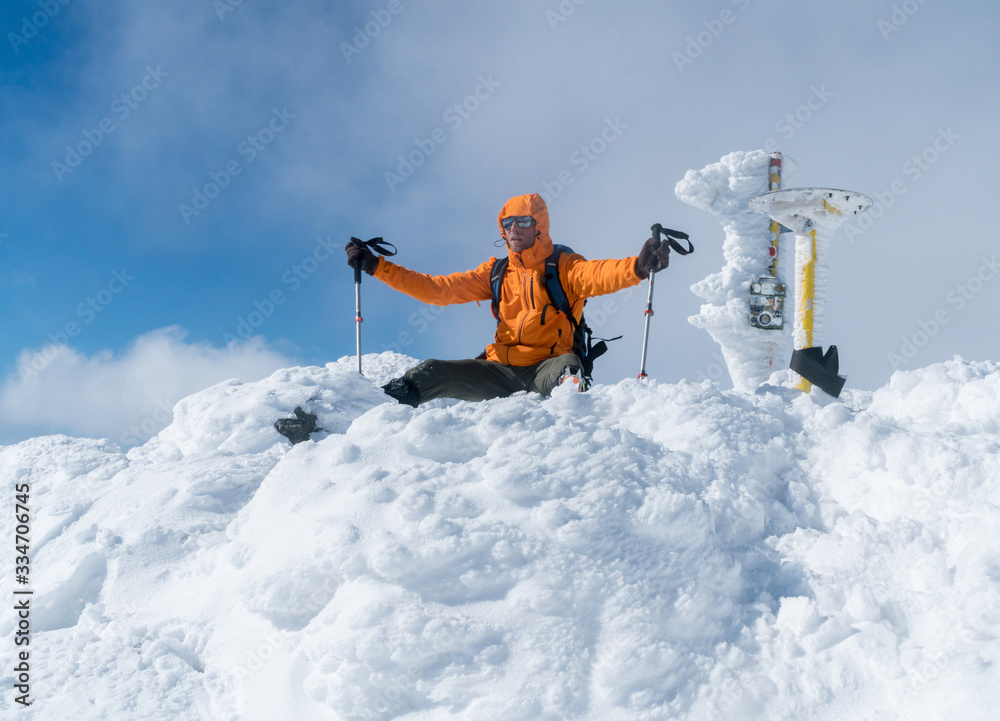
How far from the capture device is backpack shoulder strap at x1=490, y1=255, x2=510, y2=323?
5797 millimetres

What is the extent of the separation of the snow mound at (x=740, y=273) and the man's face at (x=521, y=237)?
2616mm

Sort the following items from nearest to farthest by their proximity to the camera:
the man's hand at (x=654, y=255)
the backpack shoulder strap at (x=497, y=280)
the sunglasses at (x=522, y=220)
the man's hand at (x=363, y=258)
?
the man's hand at (x=654, y=255)
the sunglasses at (x=522, y=220)
the backpack shoulder strap at (x=497, y=280)
the man's hand at (x=363, y=258)

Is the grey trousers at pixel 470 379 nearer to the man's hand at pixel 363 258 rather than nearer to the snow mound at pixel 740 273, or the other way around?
the man's hand at pixel 363 258

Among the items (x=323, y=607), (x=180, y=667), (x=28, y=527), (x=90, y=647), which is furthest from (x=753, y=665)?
(x=28, y=527)

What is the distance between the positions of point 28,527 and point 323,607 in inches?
138

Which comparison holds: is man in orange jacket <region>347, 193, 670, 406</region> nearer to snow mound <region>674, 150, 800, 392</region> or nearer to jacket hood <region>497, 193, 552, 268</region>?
jacket hood <region>497, 193, 552, 268</region>

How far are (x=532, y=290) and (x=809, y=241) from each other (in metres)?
2.52

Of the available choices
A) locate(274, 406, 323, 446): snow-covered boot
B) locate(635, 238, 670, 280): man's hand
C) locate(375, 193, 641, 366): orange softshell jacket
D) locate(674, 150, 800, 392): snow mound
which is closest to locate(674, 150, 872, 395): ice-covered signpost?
locate(674, 150, 800, 392): snow mound

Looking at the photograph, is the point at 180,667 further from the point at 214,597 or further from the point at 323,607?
the point at 323,607

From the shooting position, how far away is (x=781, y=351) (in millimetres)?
6898

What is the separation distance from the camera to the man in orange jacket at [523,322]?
5.37 metres

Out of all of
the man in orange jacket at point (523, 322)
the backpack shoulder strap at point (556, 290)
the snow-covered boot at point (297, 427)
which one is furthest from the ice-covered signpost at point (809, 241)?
the snow-covered boot at point (297, 427)

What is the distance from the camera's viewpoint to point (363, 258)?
599 centimetres

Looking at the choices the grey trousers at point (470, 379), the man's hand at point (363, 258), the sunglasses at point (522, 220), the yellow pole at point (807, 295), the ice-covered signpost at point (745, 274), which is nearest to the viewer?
the yellow pole at point (807, 295)
